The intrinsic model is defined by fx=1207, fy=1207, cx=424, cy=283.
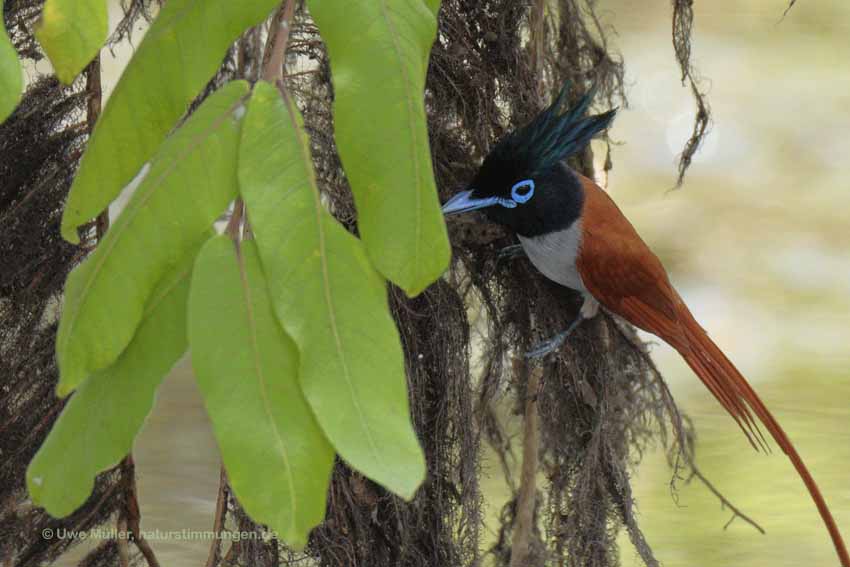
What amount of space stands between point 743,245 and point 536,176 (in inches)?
66.3

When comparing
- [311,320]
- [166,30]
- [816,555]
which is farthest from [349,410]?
[816,555]

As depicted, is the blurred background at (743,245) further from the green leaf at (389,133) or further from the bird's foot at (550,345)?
A: the green leaf at (389,133)

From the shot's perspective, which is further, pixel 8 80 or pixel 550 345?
pixel 550 345

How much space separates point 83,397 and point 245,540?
0.39 m

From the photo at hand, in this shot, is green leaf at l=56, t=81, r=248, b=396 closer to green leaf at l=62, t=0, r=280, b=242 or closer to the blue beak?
green leaf at l=62, t=0, r=280, b=242

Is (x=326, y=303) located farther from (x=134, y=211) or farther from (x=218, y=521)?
(x=218, y=521)

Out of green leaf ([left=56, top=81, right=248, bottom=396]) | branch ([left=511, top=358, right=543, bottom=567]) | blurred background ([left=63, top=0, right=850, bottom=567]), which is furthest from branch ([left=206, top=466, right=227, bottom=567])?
blurred background ([left=63, top=0, right=850, bottom=567])

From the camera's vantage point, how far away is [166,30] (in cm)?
58

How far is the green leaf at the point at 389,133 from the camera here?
52 cm

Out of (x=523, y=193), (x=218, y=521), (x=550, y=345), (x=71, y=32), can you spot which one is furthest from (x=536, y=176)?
(x=71, y=32)

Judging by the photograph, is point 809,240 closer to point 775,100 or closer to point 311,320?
point 775,100

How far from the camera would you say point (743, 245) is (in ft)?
8.36

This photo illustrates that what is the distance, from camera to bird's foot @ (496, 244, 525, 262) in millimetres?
996

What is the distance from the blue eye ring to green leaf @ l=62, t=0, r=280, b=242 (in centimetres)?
40
